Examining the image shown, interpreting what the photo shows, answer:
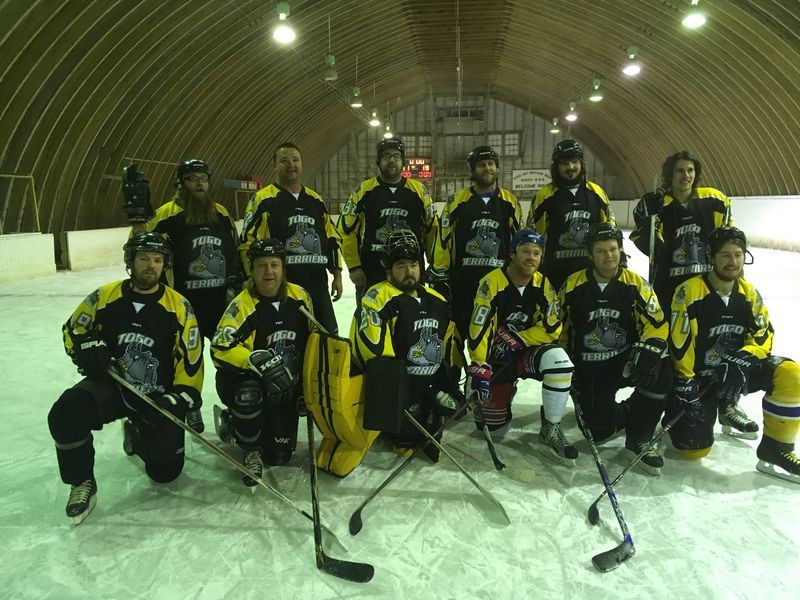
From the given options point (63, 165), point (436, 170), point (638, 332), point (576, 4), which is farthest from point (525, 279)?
point (436, 170)

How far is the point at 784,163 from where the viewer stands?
12.8 metres

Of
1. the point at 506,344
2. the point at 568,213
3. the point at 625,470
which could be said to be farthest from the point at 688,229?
the point at 625,470

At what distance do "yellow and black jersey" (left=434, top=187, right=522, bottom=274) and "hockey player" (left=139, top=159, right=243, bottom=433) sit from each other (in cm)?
150

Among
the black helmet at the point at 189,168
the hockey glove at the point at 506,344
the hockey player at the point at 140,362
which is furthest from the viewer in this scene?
the black helmet at the point at 189,168

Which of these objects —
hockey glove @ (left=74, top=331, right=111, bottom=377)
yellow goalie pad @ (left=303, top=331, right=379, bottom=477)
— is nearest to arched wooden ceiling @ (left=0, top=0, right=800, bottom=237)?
hockey glove @ (left=74, top=331, right=111, bottom=377)

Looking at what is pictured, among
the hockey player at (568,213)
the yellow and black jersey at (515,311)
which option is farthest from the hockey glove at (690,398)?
the hockey player at (568,213)

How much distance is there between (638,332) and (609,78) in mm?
16375

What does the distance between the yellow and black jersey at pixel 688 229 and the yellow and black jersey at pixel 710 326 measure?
2.14 feet

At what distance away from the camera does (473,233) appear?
369 centimetres

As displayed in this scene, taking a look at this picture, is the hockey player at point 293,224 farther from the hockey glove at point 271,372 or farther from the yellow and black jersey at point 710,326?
the yellow and black jersey at point 710,326

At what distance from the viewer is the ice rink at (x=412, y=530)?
207cm

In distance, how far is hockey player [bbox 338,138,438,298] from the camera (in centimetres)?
384

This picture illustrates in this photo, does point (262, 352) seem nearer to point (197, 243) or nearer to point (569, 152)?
point (197, 243)

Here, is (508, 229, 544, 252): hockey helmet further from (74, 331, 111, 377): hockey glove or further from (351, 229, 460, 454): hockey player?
(74, 331, 111, 377): hockey glove
